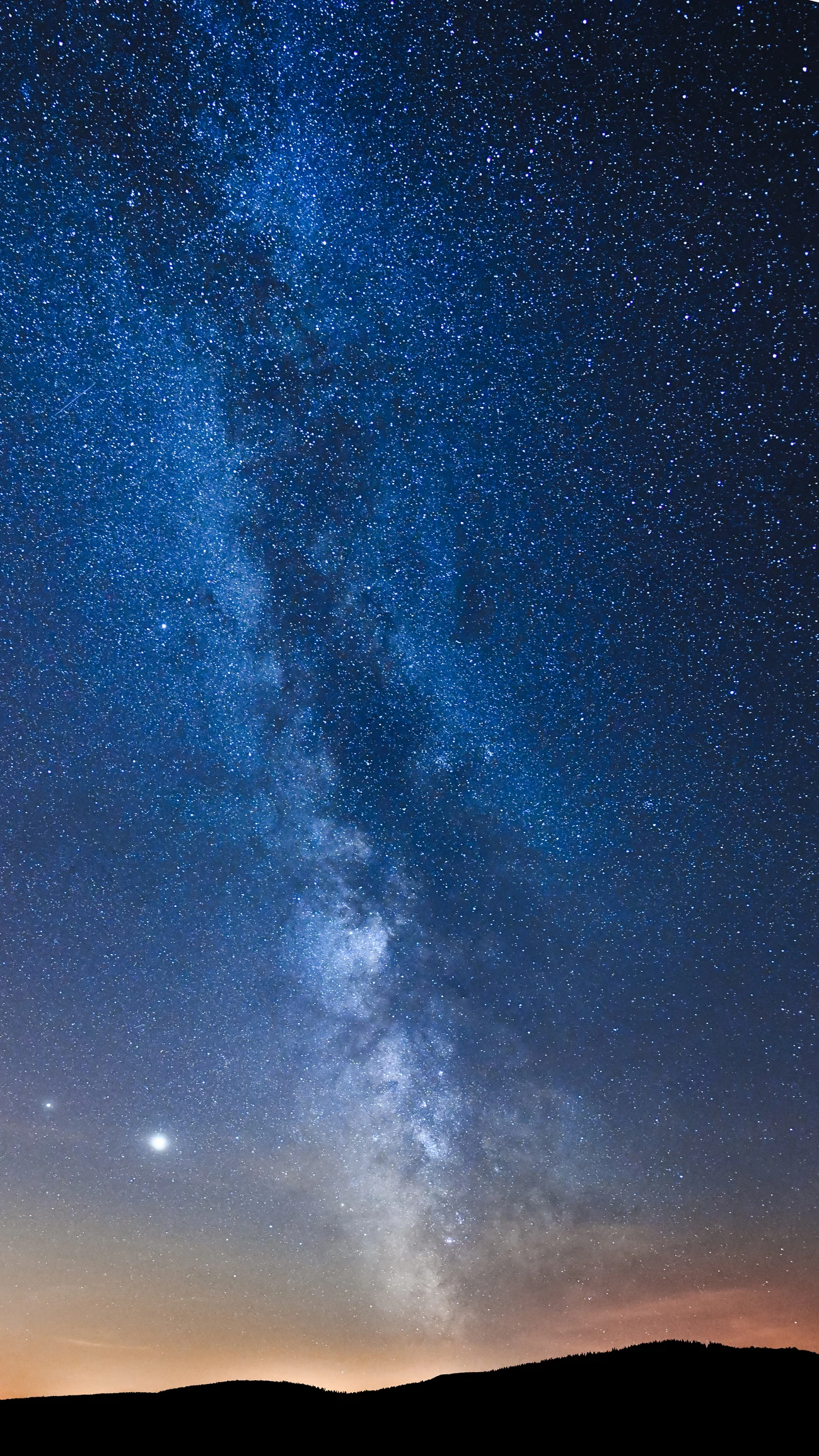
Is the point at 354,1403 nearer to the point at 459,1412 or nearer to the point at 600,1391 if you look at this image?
the point at 459,1412

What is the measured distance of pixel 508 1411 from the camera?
666 inches

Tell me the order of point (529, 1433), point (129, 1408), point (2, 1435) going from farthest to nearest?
point (129, 1408), point (2, 1435), point (529, 1433)

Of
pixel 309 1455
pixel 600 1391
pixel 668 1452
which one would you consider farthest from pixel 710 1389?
pixel 309 1455

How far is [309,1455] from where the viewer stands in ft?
51.9

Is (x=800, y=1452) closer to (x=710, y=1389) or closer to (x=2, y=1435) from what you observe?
(x=710, y=1389)

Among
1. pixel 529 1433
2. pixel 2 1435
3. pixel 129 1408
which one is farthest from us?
pixel 129 1408

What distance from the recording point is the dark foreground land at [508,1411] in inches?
582

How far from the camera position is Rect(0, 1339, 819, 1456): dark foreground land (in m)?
14.8

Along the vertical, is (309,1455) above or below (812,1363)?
below

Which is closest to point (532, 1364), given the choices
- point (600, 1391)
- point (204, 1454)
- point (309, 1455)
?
point (600, 1391)

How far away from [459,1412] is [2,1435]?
29.6 feet

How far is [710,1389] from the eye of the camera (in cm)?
1631

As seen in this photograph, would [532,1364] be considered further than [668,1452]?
Yes

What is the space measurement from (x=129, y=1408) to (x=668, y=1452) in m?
12.4
